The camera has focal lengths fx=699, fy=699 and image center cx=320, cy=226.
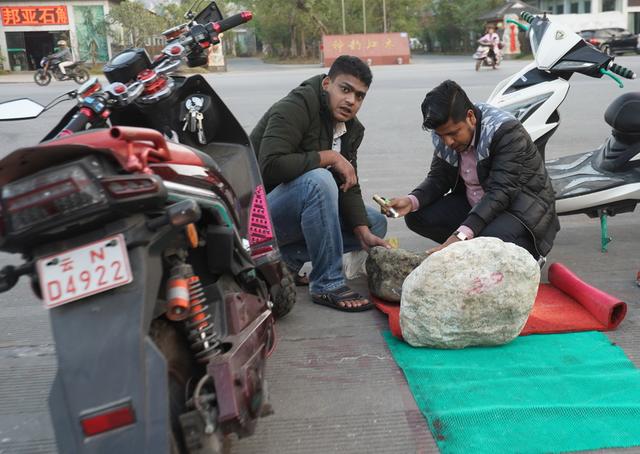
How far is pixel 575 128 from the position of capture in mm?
8422

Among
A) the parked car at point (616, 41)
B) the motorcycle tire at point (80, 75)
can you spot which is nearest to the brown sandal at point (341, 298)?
the motorcycle tire at point (80, 75)

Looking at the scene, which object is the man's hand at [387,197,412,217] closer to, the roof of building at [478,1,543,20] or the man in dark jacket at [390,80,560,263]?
the man in dark jacket at [390,80,560,263]

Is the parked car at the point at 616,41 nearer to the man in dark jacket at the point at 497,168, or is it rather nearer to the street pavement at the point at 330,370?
the street pavement at the point at 330,370

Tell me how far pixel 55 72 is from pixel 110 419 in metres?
21.0

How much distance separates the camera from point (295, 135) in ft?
10.3

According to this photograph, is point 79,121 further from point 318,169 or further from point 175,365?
point 318,169

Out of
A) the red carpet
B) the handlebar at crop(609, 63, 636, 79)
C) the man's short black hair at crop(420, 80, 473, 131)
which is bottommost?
the red carpet

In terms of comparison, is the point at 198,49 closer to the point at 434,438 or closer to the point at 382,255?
the point at 382,255

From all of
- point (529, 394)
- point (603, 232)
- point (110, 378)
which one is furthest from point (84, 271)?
point (603, 232)

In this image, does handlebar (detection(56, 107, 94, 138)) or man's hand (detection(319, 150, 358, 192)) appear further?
man's hand (detection(319, 150, 358, 192))

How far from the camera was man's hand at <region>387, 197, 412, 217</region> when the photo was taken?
11.5 ft

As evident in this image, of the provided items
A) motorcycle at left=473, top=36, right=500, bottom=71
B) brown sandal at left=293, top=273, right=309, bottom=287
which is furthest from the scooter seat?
motorcycle at left=473, top=36, right=500, bottom=71

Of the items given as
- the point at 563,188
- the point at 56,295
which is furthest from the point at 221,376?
the point at 563,188

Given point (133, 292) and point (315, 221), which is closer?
point (133, 292)
